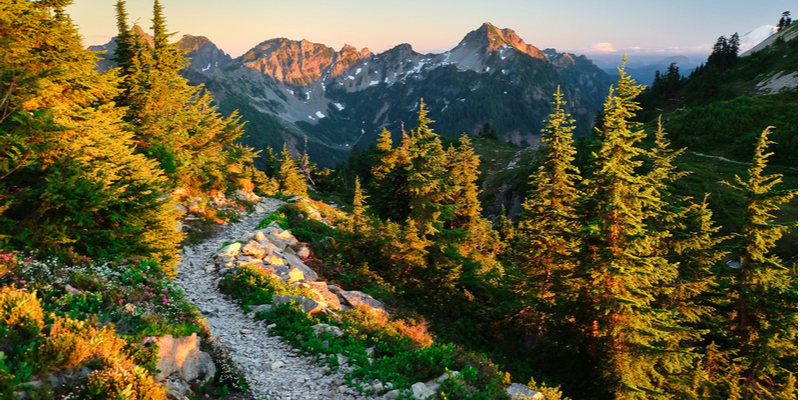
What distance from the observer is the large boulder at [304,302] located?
13.2 meters

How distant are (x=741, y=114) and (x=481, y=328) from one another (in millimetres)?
88603

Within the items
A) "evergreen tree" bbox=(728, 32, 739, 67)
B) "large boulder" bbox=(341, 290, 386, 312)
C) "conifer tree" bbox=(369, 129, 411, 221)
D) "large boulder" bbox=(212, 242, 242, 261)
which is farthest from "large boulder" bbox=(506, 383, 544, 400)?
"evergreen tree" bbox=(728, 32, 739, 67)

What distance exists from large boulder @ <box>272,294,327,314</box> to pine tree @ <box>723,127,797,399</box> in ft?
54.2

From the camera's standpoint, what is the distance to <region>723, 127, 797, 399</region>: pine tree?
14805mm

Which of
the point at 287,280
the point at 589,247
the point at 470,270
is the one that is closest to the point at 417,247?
the point at 470,270

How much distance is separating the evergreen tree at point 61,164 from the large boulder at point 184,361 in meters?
4.46

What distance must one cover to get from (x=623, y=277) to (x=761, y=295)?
752cm

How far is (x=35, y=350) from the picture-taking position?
6.20 metres

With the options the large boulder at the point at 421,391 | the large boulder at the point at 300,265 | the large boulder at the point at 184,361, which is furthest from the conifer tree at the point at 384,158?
the large boulder at the point at 184,361

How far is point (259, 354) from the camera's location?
427 inches

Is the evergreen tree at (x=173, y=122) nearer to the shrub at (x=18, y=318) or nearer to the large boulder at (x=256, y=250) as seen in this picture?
the large boulder at (x=256, y=250)

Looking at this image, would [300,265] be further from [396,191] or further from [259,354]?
[396,191]

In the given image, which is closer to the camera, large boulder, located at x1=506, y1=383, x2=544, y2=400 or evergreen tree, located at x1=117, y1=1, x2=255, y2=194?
large boulder, located at x1=506, y1=383, x2=544, y2=400

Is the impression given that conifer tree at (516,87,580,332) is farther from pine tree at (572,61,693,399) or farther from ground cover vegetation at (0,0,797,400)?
pine tree at (572,61,693,399)
